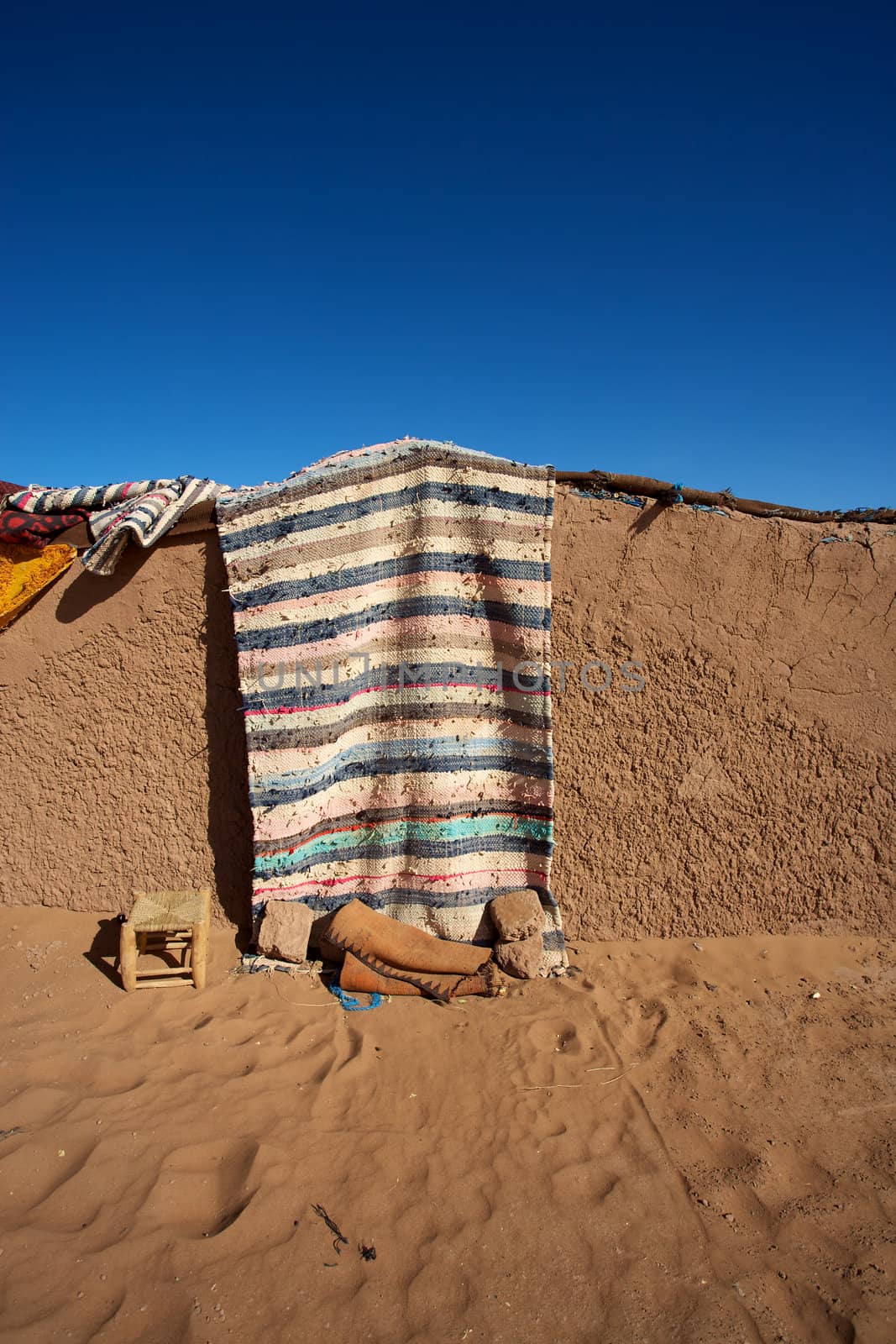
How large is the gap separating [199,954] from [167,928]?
16 centimetres

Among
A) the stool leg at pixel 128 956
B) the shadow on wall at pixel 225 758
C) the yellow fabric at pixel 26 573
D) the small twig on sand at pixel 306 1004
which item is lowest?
the small twig on sand at pixel 306 1004

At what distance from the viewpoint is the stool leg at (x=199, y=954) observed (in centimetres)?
269

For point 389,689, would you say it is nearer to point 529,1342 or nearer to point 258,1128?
point 258,1128

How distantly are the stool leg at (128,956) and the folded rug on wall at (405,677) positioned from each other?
506 mm

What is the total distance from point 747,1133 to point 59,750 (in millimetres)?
3025

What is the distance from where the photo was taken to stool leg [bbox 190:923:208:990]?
2.69 meters

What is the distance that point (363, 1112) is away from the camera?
217 cm

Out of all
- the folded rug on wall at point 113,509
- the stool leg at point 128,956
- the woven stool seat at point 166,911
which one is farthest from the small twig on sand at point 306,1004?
the folded rug on wall at point 113,509

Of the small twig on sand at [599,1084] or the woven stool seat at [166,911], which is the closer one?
the small twig on sand at [599,1084]

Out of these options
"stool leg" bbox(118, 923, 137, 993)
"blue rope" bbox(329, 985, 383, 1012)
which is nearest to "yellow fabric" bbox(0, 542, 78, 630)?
"stool leg" bbox(118, 923, 137, 993)

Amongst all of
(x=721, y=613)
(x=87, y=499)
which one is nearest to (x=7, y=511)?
(x=87, y=499)

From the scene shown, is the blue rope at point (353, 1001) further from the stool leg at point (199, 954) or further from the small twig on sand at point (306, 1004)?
the stool leg at point (199, 954)

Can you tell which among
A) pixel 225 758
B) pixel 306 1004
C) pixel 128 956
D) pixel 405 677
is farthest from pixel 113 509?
pixel 306 1004

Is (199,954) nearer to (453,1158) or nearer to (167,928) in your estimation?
(167,928)
